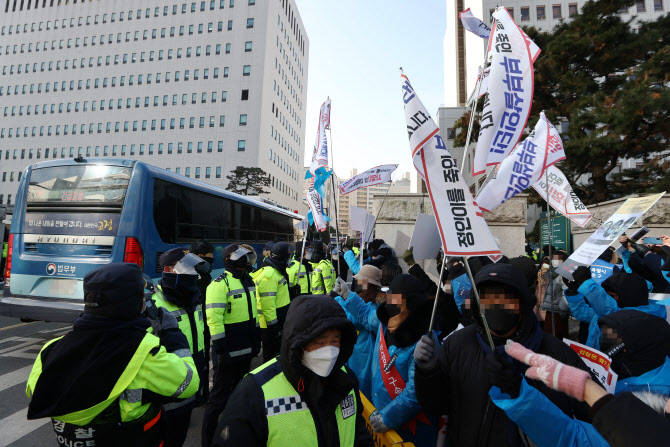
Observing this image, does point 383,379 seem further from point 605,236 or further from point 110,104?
point 110,104

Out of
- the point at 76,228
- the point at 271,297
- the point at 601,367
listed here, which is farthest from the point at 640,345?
the point at 76,228

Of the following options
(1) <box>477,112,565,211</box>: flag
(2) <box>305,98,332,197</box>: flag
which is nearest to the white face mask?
(1) <box>477,112,565,211</box>: flag

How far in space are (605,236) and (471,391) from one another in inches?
108

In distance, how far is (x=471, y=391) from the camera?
1805 millimetres

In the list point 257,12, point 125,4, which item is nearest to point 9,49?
point 125,4

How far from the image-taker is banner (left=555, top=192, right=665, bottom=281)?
124 inches

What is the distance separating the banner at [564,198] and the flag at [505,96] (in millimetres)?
2581

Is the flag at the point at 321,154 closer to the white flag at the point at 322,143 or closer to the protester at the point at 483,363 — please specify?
the white flag at the point at 322,143

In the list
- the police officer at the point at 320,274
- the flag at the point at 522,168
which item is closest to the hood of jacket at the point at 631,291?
the flag at the point at 522,168

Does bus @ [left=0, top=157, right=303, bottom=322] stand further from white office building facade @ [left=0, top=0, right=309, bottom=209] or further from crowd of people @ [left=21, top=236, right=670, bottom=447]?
white office building facade @ [left=0, top=0, right=309, bottom=209]

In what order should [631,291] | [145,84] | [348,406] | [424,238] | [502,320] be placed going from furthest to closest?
[145,84]
[424,238]
[631,291]
[502,320]
[348,406]

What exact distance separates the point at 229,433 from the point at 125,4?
250ft

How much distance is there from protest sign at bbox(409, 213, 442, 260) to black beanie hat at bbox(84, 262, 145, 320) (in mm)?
2875

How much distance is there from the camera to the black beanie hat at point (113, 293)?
1.78 metres
